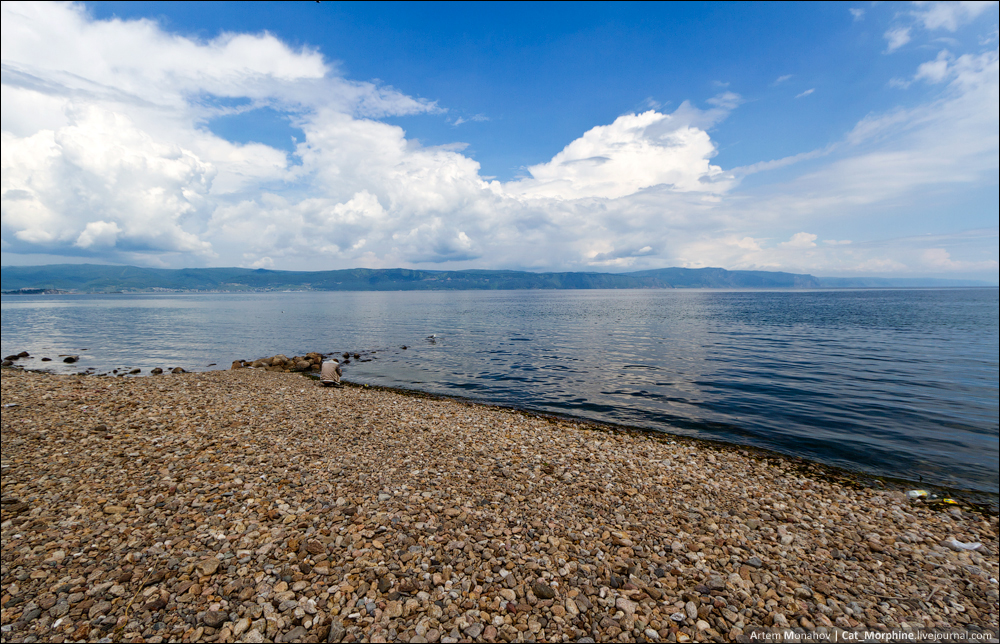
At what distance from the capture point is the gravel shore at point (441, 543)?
19.8 ft

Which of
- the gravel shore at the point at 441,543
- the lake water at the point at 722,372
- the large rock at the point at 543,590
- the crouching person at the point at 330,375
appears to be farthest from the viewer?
the crouching person at the point at 330,375

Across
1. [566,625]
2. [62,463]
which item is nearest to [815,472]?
[566,625]

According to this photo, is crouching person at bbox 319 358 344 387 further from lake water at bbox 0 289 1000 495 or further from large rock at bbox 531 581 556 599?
large rock at bbox 531 581 556 599

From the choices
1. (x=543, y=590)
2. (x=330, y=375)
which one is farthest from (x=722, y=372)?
(x=543, y=590)

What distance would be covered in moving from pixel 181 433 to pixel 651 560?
1423 centimetres

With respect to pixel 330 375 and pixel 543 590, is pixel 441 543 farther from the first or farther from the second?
pixel 330 375

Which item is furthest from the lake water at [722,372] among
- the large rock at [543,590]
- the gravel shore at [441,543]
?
the large rock at [543,590]

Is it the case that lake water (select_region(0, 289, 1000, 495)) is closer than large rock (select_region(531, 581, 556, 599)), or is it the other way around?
large rock (select_region(531, 581, 556, 599))

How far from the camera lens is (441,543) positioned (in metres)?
7.72

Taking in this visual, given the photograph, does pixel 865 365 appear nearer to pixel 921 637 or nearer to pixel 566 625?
pixel 921 637

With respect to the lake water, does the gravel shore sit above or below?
above

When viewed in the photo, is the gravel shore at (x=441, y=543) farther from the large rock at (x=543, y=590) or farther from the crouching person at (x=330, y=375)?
the crouching person at (x=330, y=375)

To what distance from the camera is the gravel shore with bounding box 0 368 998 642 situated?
19.8 ft

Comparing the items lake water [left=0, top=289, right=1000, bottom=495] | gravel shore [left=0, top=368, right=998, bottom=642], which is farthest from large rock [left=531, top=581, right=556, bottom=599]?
lake water [left=0, top=289, right=1000, bottom=495]
